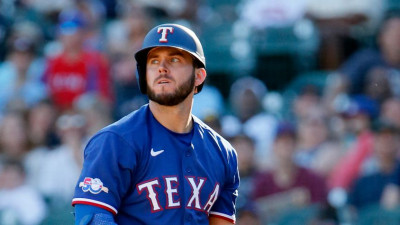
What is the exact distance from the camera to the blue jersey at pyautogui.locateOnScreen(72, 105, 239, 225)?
13.2 ft

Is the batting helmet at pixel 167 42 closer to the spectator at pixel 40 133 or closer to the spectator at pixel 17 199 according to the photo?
the spectator at pixel 17 199

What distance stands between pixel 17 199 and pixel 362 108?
3.42 meters

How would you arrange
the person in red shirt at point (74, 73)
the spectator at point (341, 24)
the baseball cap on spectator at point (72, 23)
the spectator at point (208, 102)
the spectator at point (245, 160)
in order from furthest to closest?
1. the spectator at point (341, 24)
2. the baseball cap on spectator at point (72, 23)
3. the person in red shirt at point (74, 73)
4. the spectator at point (208, 102)
5. the spectator at point (245, 160)

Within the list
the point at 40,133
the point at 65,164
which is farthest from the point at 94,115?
the point at 40,133

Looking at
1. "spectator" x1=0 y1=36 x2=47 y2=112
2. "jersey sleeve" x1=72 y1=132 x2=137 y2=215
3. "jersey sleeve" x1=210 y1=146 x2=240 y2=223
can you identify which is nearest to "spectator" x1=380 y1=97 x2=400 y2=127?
"spectator" x1=0 y1=36 x2=47 y2=112

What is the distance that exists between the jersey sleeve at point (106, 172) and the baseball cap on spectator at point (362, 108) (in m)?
→ 4.78

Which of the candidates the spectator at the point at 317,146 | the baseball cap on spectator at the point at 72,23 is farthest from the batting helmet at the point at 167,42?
the baseball cap on spectator at the point at 72,23

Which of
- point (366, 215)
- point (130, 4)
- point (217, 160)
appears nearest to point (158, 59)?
point (217, 160)

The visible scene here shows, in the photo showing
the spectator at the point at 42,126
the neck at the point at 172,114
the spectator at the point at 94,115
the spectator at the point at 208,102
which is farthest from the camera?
the spectator at the point at 42,126

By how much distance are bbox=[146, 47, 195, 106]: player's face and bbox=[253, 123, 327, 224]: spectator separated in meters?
4.02

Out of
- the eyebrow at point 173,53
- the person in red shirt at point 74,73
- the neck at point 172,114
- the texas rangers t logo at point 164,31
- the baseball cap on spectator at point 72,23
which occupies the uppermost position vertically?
the baseball cap on spectator at point 72,23

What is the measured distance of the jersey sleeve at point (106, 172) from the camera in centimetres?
402

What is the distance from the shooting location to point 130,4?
10867mm

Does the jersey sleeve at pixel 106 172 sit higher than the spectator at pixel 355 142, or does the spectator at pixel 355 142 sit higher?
the spectator at pixel 355 142
